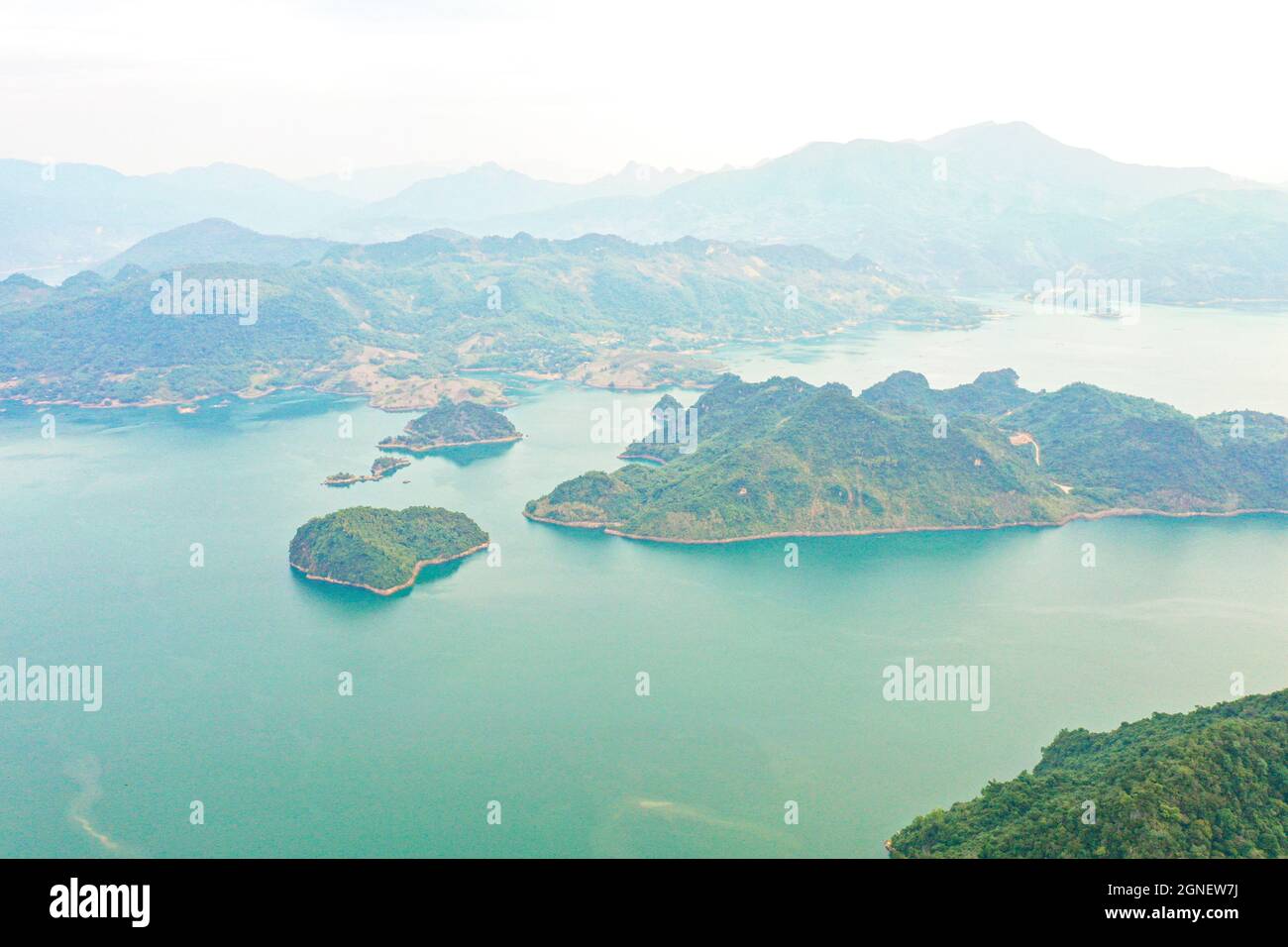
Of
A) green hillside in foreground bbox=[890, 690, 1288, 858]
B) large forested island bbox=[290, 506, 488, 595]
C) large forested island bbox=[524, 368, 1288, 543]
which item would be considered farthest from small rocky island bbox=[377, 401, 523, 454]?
green hillside in foreground bbox=[890, 690, 1288, 858]

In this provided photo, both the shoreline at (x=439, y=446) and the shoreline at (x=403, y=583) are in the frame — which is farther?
the shoreline at (x=439, y=446)

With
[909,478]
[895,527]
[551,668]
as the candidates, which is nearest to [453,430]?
[909,478]

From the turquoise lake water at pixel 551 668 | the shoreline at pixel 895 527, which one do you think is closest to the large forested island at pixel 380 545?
the turquoise lake water at pixel 551 668

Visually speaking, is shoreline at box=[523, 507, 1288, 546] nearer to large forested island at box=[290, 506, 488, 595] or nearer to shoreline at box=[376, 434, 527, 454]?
large forested island at box=[290, 506, 488, 595]

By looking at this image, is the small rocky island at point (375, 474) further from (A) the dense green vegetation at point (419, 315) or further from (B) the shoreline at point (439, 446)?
(A) the dense green vegetation at point (419, 315)

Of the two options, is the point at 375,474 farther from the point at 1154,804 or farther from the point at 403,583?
the point at 1154,804

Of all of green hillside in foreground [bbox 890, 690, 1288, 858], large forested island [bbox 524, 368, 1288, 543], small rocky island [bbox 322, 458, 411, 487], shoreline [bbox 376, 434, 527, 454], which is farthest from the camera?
shoreline [bbox 376, 434, 527, 454]
